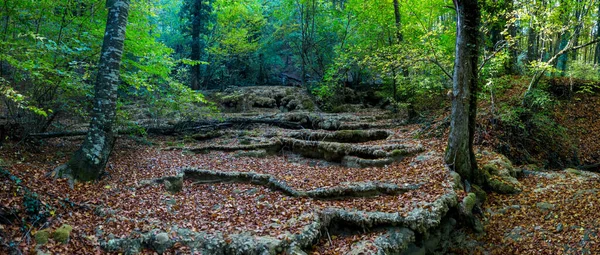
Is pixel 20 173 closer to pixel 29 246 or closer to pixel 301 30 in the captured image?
pixel 29 246

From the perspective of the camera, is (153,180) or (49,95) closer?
(153,180)

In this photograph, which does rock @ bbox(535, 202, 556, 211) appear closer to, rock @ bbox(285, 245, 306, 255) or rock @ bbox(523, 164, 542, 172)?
rock @ bbox(523, 164, 542, 172)

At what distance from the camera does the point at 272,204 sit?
22.4 ft

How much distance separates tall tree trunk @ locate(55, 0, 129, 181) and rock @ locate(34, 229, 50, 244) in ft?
8.46

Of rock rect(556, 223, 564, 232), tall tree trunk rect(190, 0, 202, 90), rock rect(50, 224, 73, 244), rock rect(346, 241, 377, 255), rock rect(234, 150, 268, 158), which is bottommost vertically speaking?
rock rect(556, 223, 564, 232)

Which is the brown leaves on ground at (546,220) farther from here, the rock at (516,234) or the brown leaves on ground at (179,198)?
the brown leaves on ground at (179,198)

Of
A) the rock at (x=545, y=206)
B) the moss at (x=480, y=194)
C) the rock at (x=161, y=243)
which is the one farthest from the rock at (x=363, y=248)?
the rock at (x=545, y=206)

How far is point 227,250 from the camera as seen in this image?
4773 millimetres

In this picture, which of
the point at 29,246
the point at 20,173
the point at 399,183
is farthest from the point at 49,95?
the point at 399,183

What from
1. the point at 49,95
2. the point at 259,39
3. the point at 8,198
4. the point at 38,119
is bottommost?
the point at 8,198

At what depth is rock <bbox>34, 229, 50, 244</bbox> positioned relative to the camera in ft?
14.1

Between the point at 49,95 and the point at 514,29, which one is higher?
the point at 514,29

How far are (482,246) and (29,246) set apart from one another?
7.59 metres

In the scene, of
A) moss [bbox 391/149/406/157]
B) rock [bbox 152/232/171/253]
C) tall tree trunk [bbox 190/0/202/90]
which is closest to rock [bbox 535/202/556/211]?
moss [bbox 391/149/406/157]
